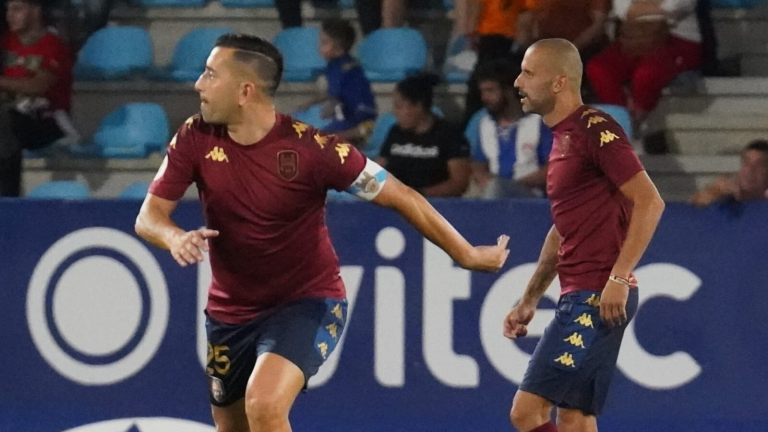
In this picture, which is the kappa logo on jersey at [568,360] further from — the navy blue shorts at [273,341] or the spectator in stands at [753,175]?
the spectator in stands at [753,175]

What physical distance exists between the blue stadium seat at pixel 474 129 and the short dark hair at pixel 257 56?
11.3 feet

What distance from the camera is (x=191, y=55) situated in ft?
34.0

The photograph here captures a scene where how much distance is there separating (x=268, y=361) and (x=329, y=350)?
31 centimetres

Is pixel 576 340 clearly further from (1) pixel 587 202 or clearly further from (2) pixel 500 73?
(2) pixel 500 73

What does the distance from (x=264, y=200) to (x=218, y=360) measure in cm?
68

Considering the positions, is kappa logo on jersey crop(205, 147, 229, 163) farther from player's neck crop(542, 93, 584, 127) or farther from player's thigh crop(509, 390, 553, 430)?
player's thigh crop(509, 390, 553, 430)

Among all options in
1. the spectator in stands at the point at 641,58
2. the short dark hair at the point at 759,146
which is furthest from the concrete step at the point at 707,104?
the short dark hair at the point at 759,146

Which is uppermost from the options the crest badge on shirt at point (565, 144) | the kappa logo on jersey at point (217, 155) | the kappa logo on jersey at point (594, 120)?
the kappa logo on jersey at point (594, 120)

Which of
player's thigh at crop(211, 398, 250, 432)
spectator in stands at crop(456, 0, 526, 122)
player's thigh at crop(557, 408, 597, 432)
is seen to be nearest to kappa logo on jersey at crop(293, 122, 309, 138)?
player's thigh at crop(211, 398, 250, 432)

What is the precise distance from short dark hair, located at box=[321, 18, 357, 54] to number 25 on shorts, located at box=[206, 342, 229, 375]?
4231 mm

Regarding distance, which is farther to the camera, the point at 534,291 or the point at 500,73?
the point at 500,73

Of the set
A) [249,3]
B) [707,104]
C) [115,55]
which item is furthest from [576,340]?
[115,55]

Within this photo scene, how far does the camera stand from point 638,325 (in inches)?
286

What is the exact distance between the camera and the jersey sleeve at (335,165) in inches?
203
